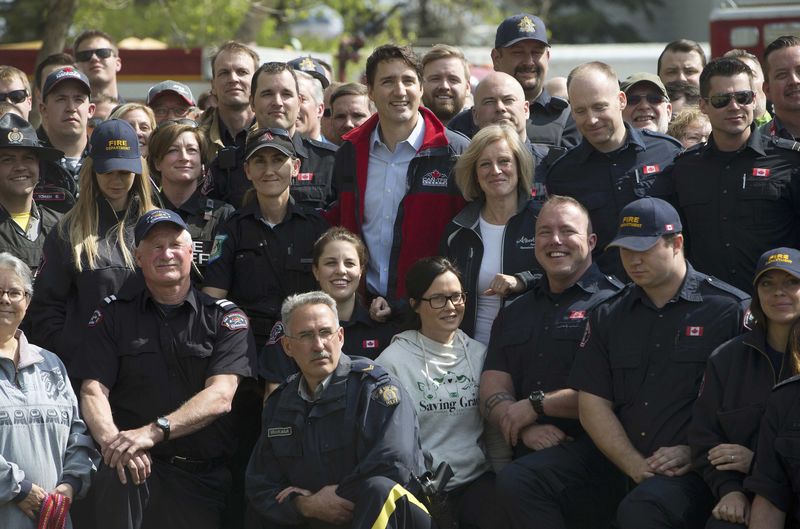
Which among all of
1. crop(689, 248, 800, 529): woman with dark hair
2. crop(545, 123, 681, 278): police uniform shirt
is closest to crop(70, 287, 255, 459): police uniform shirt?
crop(545, 123, 681, 278): police uniform shirt

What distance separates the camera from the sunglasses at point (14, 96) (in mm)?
9531

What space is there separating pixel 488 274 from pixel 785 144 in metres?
1.91

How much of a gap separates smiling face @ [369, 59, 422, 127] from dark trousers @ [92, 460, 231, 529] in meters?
2.47

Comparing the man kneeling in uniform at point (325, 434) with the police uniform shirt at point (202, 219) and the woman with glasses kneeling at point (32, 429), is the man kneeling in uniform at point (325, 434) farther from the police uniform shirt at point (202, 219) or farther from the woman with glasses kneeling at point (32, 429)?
the police uniform shirt at point (202, 219)

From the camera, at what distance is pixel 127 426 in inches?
285

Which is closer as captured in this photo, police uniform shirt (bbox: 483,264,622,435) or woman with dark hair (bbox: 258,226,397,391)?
police uniform shirt (bbox: 483,264,622,435)

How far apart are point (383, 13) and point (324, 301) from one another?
23.2 m

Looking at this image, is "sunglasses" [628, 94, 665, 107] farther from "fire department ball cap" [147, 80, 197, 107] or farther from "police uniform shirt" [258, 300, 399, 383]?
"fire department ball cap" [147, 80, 197, 107]

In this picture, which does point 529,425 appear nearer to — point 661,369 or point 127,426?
point 661,369

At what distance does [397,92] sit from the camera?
25.9 feet

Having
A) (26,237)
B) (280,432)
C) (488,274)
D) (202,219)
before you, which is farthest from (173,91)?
(280,432)

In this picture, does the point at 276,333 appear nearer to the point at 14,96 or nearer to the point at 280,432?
the point at 280,432

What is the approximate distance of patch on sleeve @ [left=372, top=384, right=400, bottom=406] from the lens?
6.71 meters

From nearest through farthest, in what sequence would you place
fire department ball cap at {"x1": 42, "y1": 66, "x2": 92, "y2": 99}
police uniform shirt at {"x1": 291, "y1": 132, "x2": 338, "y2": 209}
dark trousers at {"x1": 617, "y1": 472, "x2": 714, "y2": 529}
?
dark trousers at {"x1": 617, "y1": 472, "x2": 714, "y2": 529} → police uniform shirt at {"x1": 291, "y1": 132, "x2": 338, "y2": 209} → fire department ball cap at {"x1": 42, "y1": 66, "x2": 92, "y2": 99}
